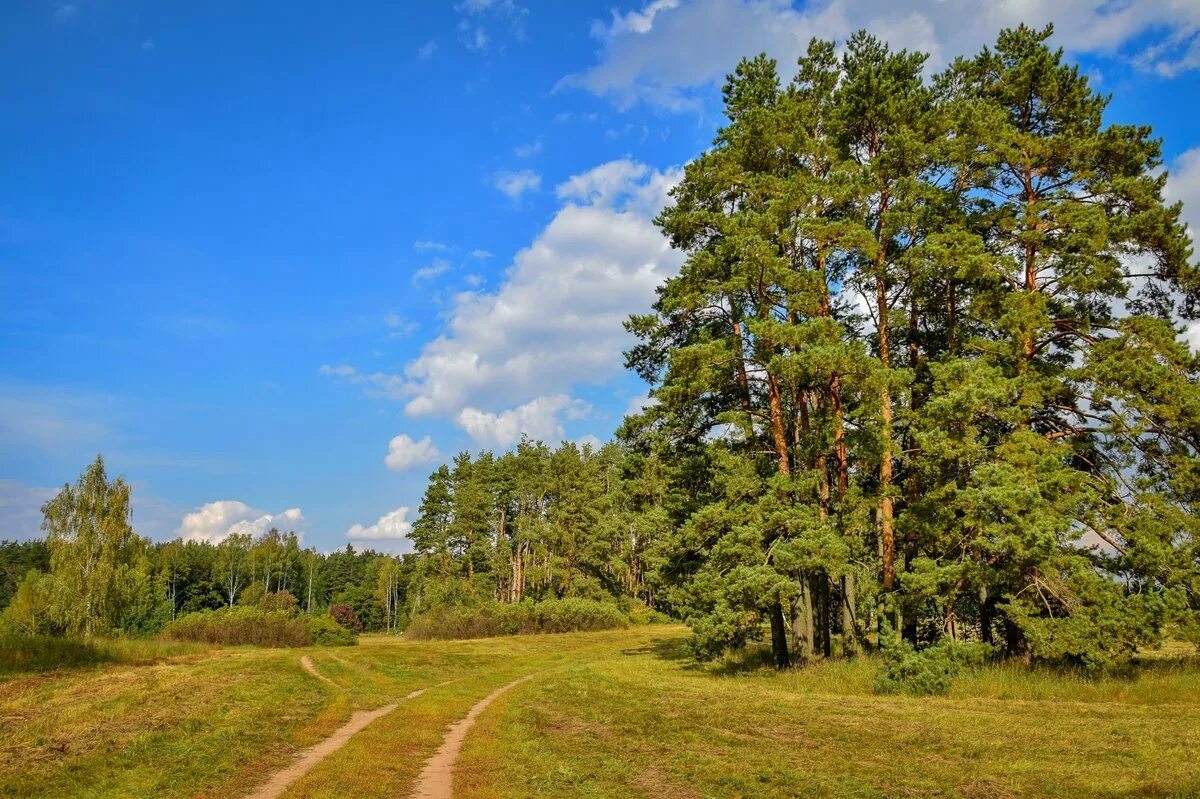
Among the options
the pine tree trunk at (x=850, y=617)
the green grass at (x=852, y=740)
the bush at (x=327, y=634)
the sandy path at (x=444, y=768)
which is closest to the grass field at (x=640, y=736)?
the green grass at (x=852, y=740)

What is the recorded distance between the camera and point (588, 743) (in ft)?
38.9

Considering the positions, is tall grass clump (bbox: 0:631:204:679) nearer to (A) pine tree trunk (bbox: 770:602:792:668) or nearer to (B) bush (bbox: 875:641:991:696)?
(A) pine tree trunk (bbox: 770:602:792:668)

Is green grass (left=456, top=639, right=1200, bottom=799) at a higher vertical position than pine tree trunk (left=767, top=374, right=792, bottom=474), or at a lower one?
lower

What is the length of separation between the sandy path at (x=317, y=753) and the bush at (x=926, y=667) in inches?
468

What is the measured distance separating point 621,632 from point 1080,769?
4400 cm

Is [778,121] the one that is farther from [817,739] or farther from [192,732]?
[192,732]

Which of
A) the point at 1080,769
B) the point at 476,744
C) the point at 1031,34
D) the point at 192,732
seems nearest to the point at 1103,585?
the point at 1080,769

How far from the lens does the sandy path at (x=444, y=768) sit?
28.5 feet

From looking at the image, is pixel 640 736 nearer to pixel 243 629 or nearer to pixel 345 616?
pixel 243 629

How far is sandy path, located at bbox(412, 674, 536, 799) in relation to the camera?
28.5 ft

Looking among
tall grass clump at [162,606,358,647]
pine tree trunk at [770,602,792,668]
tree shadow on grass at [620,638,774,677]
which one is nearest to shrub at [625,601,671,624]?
tall grass clump at [162,606,358,647]

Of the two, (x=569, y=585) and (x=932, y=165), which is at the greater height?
(x=932, y=165)

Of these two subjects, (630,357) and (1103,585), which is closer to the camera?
(1103,585)

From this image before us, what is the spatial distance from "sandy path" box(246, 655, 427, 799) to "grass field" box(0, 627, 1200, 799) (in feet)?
0.82
